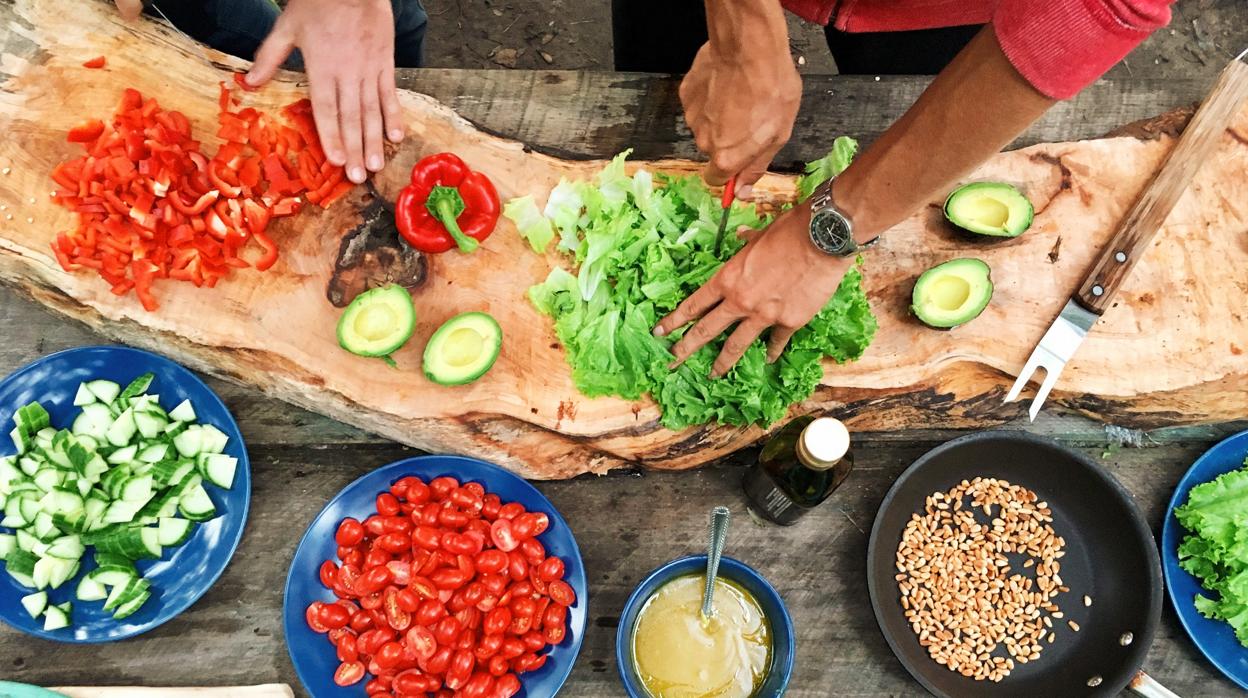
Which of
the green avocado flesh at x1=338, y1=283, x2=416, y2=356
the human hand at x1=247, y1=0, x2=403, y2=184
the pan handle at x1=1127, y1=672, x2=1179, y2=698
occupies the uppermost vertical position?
the human hand at x1=247, y1=0, x2=403, y2=184

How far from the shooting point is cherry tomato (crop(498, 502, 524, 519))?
220cm

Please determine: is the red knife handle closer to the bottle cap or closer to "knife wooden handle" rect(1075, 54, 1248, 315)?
the bottle cap

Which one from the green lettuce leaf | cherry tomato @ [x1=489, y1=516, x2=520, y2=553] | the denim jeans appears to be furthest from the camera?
the denim jeans

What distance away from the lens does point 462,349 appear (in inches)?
84.0

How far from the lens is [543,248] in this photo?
2.26 meters

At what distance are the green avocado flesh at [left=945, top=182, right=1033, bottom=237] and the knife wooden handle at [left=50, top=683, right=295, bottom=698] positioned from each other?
7.44ft

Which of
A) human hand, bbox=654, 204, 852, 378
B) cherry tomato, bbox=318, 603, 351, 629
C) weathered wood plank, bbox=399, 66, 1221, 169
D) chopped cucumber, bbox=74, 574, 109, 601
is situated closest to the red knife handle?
human hand, bbox=654, 204, 852, 378

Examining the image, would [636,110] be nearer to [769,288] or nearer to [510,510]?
[769,288]

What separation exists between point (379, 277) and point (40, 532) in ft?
3.67

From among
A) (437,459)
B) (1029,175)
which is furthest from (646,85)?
(437,459)

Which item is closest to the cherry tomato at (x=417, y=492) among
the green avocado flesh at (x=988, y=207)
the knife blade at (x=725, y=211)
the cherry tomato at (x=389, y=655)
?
the cherry tomato at (x=389, y=655)

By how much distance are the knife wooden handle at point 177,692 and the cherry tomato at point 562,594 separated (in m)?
0.77

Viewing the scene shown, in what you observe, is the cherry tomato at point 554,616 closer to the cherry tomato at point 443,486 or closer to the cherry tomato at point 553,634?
the cherry tomato at point 553,634

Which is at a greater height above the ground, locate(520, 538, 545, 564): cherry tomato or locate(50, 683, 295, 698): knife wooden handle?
locate(520, 538, 545, 564): cherry tomato
